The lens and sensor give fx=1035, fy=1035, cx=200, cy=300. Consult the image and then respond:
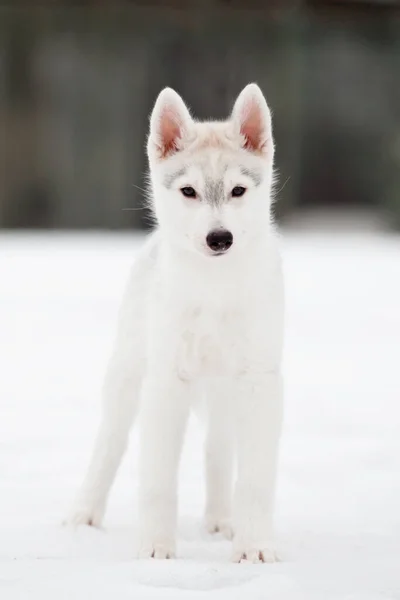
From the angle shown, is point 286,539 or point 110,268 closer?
point 286,539

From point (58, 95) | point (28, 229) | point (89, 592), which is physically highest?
point (58, 95)

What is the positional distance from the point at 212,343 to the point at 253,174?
547 mm

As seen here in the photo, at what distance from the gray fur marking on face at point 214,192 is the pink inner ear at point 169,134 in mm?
280

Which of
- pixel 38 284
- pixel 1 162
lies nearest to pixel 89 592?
pixel 38 284

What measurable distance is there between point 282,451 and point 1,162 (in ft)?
31.2

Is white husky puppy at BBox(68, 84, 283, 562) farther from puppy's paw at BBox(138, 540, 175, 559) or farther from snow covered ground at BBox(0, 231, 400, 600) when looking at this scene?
snow covered ground at BBox(0, 231, 400, 600)

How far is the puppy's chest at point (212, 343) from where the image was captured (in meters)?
3.25

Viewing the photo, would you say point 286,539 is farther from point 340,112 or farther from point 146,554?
point 340,112

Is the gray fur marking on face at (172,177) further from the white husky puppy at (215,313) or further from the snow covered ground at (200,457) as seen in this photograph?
the snow covered ground at (200,457)

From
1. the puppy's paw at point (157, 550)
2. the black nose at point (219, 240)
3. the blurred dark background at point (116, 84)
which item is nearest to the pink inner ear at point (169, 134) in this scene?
the black nose at point (219, 240)

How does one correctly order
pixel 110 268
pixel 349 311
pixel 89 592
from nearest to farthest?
pixel 89 592 → pixel 349 311 → pixel 110 268

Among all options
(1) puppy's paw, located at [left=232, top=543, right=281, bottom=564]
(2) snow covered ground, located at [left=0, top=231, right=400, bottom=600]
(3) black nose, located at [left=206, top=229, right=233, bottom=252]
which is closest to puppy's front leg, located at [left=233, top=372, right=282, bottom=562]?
(1) puppy's paw, located at [left=232, top=543, right=281, bottom=564]

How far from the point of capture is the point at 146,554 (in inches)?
125

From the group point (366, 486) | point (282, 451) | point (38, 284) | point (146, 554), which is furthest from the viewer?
point (38, 284)
